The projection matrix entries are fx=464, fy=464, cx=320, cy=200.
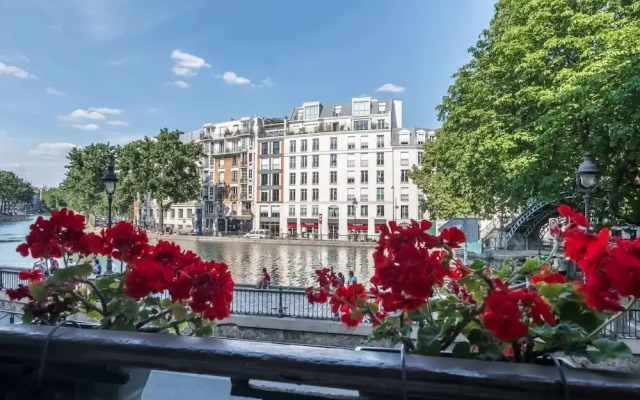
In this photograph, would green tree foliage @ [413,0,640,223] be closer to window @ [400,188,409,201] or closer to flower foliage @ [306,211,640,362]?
flower foliage @ [306,211,640,362]

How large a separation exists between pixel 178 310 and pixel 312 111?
65.4 m

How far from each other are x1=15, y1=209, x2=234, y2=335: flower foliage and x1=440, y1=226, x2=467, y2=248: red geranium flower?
79cm

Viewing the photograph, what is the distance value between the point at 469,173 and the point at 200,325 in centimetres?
1809

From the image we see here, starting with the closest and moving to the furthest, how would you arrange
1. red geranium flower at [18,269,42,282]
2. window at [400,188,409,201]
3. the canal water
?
red geranium flower at [18,269,42,282]
the canal water
window at [400,188,409,201]

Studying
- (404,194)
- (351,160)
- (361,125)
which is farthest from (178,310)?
(361,125)

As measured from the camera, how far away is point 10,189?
2115 inches

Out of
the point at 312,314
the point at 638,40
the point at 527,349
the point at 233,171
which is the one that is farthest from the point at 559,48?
the point at 233,171

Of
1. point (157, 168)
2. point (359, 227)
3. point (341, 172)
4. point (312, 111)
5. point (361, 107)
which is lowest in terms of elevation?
point (359, 227)

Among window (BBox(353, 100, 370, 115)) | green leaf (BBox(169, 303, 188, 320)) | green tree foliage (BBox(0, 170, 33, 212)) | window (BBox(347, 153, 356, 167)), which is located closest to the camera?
green leaf (BBox(169, 303, 188, 320))

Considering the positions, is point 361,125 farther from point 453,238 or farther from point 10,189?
point 453,238

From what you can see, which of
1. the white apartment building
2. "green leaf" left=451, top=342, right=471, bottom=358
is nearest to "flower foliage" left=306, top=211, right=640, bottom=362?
"green leaf" left=451, top=342, right=471, bottom=358

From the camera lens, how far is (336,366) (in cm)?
110

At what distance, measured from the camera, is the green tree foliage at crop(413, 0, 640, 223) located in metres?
13.5

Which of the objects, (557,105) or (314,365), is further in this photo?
(557,105)
